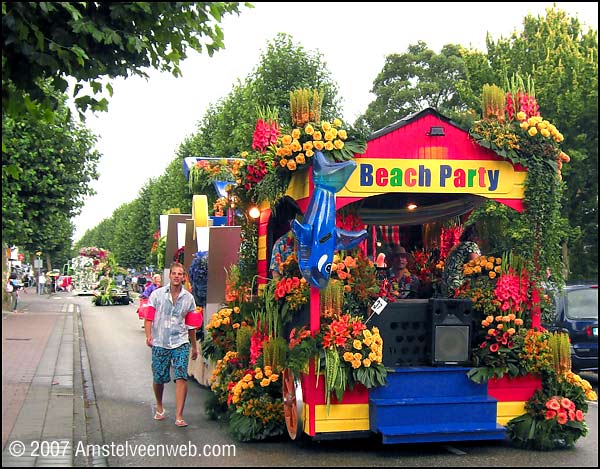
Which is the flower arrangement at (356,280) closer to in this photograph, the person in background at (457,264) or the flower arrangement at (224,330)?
the person in background at (457,264)

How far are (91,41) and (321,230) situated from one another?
2.77 meters

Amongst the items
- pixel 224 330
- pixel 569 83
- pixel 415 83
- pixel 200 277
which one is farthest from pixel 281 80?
pixel 415 83

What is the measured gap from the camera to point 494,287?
26.2 feet

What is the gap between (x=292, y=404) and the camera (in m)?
7.30

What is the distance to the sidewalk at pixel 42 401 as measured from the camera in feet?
22.5

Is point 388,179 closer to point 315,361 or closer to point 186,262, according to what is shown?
point 315,361

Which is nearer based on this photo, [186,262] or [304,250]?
[304,250]

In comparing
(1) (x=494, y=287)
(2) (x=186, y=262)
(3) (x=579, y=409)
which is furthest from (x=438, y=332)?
(2) (x=186, y=262)

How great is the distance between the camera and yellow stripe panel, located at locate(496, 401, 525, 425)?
24.9 feet

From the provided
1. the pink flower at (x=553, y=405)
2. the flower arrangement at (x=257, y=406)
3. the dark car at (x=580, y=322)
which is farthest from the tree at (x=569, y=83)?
the flower arrangement at (x=257, y=406)

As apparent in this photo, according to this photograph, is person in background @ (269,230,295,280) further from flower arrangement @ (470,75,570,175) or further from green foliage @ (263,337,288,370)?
flower arrangement @ (470,75,570,175)

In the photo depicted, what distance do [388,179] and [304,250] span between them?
3.82 ft

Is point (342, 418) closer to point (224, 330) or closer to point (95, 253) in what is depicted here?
point (224, 330)

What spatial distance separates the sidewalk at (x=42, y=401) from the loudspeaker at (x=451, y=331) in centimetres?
350
